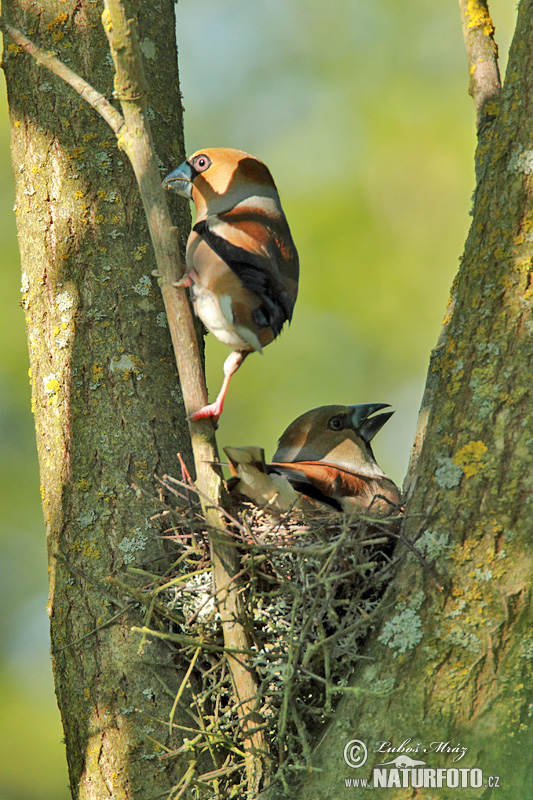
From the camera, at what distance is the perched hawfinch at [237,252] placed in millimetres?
3047

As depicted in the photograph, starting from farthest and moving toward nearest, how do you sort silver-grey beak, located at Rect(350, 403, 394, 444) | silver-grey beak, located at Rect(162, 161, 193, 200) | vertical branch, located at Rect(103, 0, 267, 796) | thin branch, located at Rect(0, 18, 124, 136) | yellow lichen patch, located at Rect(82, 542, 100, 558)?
silver-grey beak, located at Rect(350, 403, 394, 444) → silver-grey beak, located at Rect(162, 161, 193, 200) → yellow lichen patch, located at Rect(82, 542, 100, 558) → thin branch, located at Rect(0, 18, 124, 136) → vertical branch, located at Rect(103, 0, 267, 796)

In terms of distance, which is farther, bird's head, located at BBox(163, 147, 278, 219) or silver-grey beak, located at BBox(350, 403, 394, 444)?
silver-grey beak, located at BBox(350, 403, 394, 444)

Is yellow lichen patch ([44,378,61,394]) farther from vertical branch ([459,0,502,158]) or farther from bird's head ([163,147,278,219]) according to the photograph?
vertical branch ([459,0,502,158])

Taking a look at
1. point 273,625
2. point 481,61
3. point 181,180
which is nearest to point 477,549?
point 273,625

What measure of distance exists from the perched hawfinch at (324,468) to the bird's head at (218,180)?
1.12 metres

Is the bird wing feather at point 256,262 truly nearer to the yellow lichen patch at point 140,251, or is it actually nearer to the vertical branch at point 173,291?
the yellow lichen patch at point 140,251

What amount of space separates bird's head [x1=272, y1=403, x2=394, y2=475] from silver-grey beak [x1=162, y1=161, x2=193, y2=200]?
129 cm

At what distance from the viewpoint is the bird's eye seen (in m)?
3.48

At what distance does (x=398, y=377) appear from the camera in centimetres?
689

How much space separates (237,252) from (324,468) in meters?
1.04

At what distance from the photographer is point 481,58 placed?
3389mm

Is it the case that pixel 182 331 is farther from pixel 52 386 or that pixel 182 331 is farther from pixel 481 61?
pixel 481 61

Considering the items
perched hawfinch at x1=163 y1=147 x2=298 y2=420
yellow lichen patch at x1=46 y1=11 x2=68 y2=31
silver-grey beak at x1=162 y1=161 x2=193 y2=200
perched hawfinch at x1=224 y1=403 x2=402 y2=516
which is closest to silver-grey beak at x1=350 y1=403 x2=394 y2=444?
perched hawfinch at x1=224 y1=403 x2=402 y2=516

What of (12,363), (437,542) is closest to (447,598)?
(437,542)
